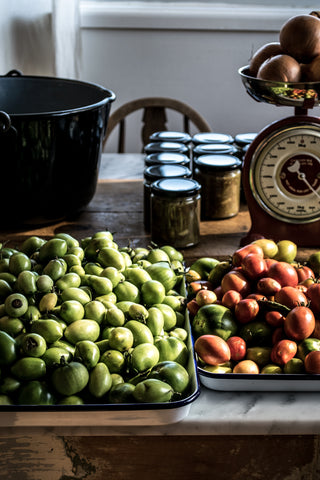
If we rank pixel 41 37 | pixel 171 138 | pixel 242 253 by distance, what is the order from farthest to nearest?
1. pixel 41 37
2. pixel 171 138
3. pixel 242 253

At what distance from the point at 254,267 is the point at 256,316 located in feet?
0.34

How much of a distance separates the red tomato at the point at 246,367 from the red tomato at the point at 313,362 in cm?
8

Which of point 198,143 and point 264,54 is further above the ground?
point 264,54

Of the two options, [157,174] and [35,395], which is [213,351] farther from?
[157,174]

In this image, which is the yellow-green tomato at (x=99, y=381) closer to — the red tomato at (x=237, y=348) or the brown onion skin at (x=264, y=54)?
the red tomato at (x=237, y=348)

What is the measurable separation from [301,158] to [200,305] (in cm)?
46

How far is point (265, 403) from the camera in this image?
2.81ft

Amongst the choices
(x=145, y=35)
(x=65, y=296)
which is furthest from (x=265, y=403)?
(x=145, y=35)

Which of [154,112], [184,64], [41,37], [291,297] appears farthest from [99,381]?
[184,64]

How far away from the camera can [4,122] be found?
3.87 feet

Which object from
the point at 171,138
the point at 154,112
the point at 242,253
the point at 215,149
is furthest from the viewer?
the point at 154,112

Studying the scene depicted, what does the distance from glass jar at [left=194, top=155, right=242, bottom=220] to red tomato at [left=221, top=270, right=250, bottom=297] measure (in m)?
0.48

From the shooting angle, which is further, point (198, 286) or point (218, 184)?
point (218, 184)

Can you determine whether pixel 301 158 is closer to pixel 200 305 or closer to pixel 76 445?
pixel 200 305
